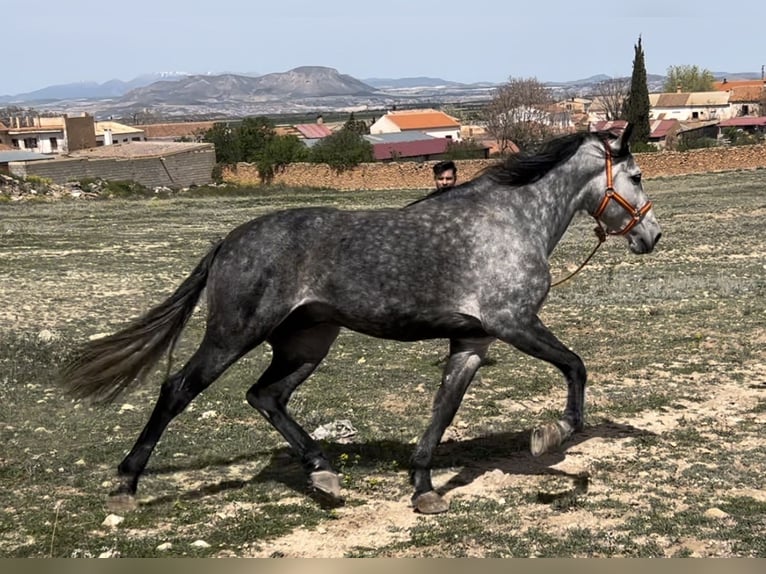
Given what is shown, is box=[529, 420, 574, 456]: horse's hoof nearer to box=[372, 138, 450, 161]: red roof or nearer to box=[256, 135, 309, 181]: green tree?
box=[256, 135, 309, 181]: green tree

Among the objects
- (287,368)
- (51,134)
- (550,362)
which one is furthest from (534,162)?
(51,134)

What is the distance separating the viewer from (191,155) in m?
54.2

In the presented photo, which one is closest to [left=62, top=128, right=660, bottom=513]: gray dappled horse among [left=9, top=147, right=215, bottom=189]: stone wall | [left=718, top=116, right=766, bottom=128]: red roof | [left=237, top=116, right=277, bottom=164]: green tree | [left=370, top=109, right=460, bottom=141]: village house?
[left=9, top=147, right=215, bottom=189]: stone wall

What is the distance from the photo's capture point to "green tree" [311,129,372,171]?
5172 centimetres

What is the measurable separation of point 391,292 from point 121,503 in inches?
89.5

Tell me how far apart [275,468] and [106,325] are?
6.27 metres

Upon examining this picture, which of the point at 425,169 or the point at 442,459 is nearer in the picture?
the point at 442,459

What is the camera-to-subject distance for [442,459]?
289 inches

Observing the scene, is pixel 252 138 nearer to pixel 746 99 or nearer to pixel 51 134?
pixel 51 134

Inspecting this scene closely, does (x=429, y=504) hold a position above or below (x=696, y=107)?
above

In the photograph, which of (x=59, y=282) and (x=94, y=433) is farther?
(x=59, y=282)

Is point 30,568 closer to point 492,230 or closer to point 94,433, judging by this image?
point 492,230

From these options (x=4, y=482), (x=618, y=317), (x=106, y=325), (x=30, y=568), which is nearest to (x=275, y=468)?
(x=4, y=482)

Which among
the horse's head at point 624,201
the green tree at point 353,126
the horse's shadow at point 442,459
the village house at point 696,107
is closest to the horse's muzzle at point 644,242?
the horse's head at point 624,201
